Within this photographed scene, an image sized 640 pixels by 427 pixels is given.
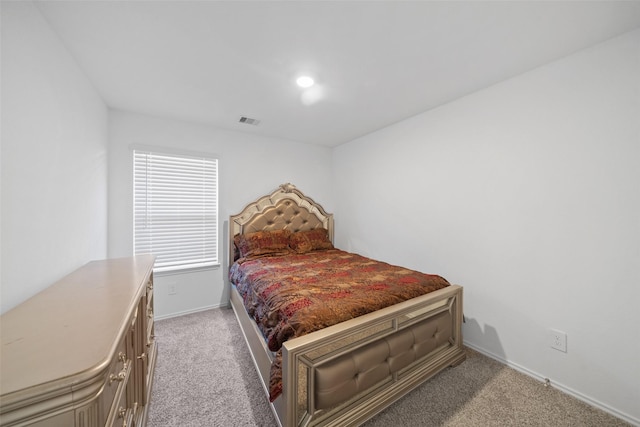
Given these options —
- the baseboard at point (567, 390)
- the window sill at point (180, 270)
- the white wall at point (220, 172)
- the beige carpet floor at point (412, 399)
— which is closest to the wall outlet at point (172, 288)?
the white wall at point (220, 172)

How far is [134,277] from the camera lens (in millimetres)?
1464

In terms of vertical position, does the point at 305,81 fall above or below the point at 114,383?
above

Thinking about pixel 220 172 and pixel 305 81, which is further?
pixel 220 172

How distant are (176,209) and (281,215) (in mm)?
1325

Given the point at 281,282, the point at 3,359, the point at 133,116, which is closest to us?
the point at 3,359

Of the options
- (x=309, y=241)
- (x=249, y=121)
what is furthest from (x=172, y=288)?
(x=249, y=121)

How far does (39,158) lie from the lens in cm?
127

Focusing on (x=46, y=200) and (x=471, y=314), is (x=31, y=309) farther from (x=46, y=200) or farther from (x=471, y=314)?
(x=471, y=314)

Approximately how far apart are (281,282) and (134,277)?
976mm

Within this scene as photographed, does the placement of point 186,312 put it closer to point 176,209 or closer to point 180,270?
point 180,270

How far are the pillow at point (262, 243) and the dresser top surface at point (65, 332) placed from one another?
1.66 metres

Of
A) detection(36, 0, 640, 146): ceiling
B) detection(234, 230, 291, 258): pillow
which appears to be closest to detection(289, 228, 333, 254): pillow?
detection(234, 230, 291, 258): pillow

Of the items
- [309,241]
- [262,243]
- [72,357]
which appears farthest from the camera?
[309,241]

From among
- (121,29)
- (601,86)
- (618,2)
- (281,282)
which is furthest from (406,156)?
(121,29)
